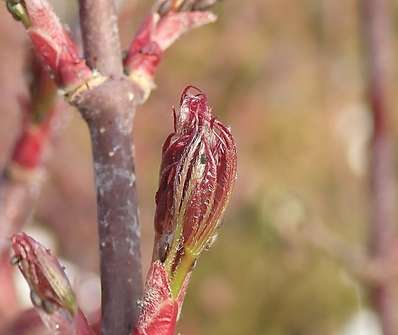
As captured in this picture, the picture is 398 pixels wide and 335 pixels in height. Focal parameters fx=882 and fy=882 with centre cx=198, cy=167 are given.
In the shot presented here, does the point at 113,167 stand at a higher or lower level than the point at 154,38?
lower

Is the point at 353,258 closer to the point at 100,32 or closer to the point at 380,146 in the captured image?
the point at 380,146

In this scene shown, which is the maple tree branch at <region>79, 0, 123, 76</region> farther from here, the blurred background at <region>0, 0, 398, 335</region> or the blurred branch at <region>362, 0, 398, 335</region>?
the blurred background at <region>0, 0, 398, 335</region>

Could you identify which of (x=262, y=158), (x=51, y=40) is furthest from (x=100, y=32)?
(x=262, y=158)

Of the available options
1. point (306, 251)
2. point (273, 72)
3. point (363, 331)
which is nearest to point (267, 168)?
point (273, 72)

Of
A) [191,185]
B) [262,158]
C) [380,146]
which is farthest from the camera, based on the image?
[262,158]

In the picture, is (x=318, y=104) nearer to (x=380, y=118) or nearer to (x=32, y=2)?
(x=380, y=118)

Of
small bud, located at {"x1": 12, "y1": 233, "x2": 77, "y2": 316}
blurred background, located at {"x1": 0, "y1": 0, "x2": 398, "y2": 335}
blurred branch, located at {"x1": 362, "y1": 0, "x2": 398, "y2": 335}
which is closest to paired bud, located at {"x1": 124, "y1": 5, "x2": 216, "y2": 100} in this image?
small bud, located at {"x1": 12, "y1": 233, "x2": 77, "y2": 316}
